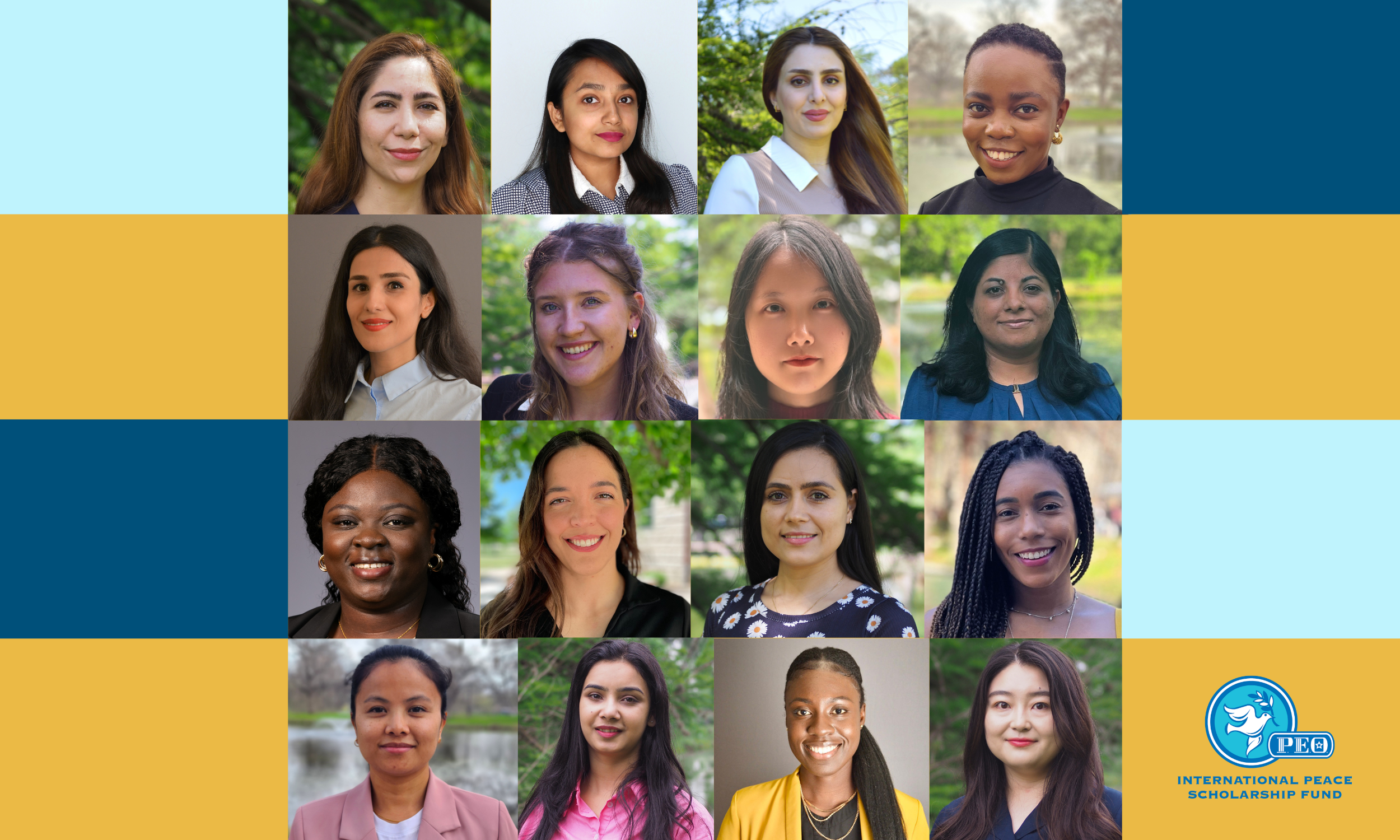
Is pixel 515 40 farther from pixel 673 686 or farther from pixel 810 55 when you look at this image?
pixel 673 686

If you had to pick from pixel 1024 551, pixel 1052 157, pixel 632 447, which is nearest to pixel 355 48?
pixel 632 447

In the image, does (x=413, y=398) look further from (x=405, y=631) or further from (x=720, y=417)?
(x=720, y=417)

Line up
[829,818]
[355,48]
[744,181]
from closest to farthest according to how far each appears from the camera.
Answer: [829,818], [744,181], [355,48]

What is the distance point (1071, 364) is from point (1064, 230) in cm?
64

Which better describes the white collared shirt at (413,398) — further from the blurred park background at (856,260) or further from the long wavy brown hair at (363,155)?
the blurred park background at (856,260)

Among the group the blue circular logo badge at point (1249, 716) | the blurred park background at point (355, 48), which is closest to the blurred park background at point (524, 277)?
the blurred park background at point (355, 48)

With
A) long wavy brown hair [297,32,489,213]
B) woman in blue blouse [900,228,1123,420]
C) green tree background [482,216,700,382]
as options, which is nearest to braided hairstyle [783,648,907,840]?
woman in blue blouse [900,228,1123,420]

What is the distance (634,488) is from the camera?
15.3ft

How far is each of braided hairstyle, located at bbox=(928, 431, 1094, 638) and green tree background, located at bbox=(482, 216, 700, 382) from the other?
149 centimetres

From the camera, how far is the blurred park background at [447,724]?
15.3ft

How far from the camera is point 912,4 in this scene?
474 cm

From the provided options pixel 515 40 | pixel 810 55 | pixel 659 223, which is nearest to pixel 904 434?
pixel 659 223

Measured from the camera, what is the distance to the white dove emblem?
15.4 ft

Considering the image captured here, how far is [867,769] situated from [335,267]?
3436 millimetres
